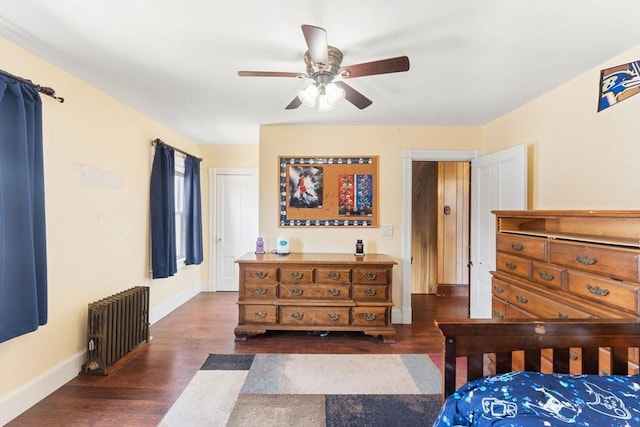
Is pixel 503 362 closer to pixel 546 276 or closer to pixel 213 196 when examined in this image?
pixel 546 276

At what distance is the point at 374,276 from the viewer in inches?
119

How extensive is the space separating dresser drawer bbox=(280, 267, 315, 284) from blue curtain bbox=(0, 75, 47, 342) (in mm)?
1842

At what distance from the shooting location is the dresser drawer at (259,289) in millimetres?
3025

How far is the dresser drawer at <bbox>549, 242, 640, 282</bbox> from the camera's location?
54.2 inches

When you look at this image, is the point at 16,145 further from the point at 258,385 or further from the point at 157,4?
the point at 258,385

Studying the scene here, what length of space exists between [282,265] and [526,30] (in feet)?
8.53

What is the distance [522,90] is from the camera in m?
2.51

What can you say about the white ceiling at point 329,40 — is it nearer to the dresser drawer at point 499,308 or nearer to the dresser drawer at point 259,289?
the dresser drawer at point 499,308

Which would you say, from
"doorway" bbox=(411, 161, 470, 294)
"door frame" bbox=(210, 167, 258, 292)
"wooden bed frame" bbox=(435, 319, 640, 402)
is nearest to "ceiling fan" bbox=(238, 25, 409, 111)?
"wooden bed frame" bbox=(435, 319, 640, 402)

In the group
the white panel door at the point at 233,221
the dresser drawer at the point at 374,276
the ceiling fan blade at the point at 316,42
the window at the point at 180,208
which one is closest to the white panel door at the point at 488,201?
the dresser drawer at the point at 374,276

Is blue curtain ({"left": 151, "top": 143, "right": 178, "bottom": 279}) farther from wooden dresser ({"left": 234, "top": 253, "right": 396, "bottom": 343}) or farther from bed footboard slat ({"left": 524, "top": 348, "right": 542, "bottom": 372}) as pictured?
bed footboard slat ({"left": 524, "top": 348, "right": 542, "bottom": 372})

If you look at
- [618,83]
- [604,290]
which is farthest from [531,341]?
[618,83]

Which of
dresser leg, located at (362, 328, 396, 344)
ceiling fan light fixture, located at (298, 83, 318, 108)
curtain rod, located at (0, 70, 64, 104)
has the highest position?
curtain rod, located at (0, 70, 64, 104)

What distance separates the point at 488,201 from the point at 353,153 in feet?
5.24
